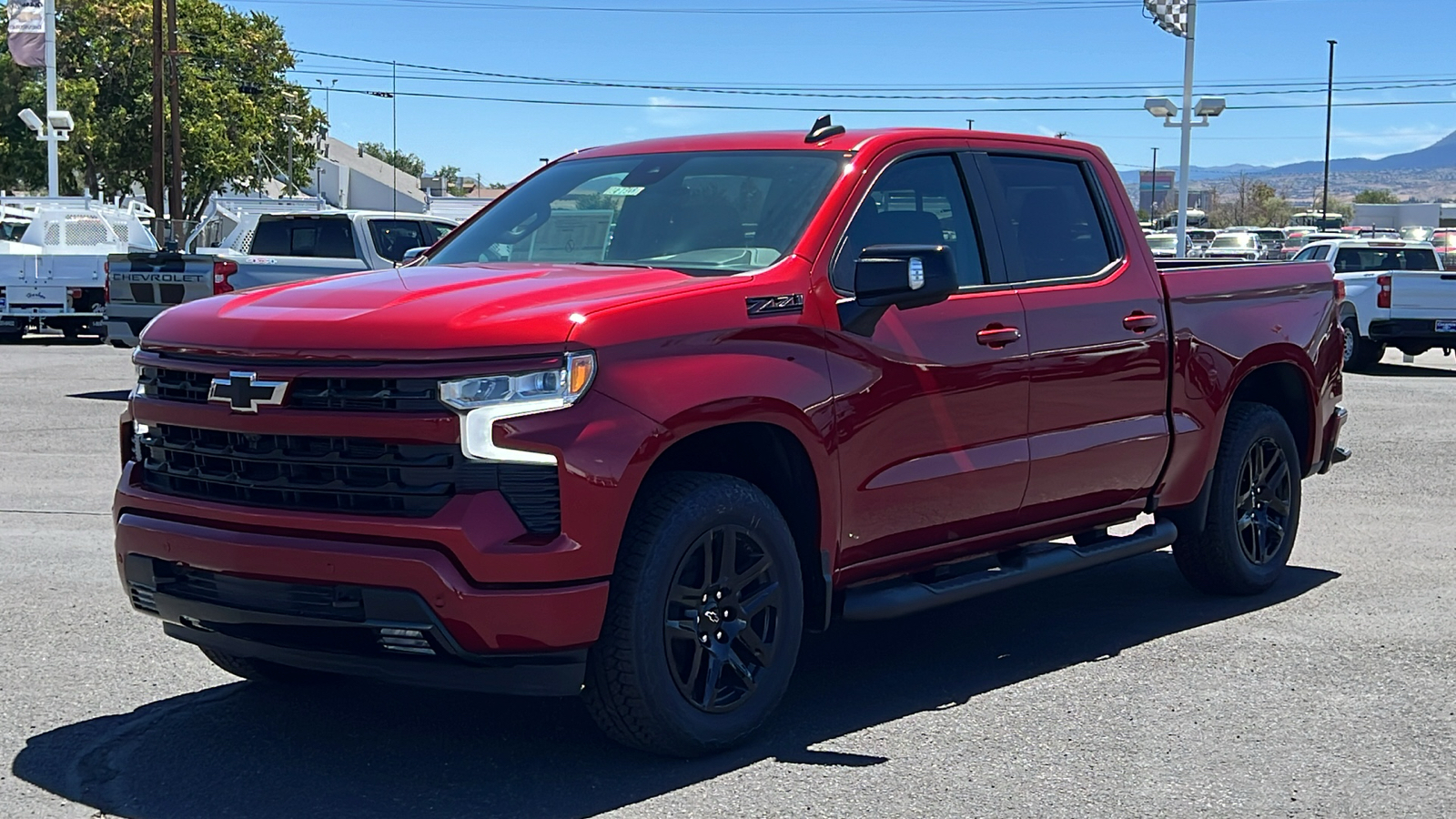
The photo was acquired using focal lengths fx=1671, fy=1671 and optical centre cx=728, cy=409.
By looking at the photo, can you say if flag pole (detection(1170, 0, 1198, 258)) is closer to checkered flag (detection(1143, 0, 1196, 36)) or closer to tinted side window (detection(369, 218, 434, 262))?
checkered flag (detection(1143, 0, 1196, 36))

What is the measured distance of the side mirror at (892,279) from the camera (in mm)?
5359

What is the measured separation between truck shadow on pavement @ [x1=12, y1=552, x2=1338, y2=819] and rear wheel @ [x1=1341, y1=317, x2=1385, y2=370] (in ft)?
54.9

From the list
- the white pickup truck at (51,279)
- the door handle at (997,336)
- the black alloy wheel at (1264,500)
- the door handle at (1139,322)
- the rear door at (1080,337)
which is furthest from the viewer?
the white pickup truck at (51,279)

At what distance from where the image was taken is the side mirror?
17.6 feet

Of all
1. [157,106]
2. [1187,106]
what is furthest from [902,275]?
[157,106]

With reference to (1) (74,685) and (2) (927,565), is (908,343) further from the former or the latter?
(1) (74,685)

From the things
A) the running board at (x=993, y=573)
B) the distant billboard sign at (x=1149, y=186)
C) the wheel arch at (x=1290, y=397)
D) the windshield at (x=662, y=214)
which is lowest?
the running board at (x=993, y=573)

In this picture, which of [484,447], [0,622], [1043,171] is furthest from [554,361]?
[0,622]

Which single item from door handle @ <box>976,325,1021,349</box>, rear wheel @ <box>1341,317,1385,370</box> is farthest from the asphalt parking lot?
rear wheel @ <box>1341,317,1385,370</box>

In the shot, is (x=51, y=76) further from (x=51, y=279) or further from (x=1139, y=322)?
(x=1139, y=322)

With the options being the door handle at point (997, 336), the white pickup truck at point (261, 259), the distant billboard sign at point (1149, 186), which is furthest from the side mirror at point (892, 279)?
the distant billboard sign at point (1149, 186)

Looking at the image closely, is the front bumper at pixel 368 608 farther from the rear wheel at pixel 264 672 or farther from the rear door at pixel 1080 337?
the rear door at pixel 1080 337

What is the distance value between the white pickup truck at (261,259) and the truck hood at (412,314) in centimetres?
907

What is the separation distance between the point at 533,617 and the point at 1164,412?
3.34m
